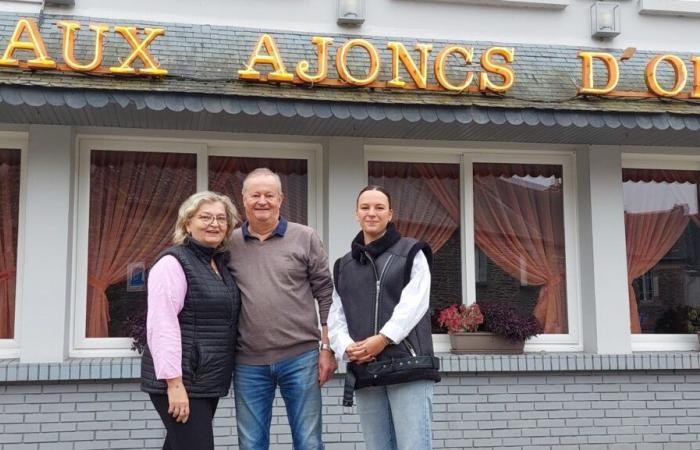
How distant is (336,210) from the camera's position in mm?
5820

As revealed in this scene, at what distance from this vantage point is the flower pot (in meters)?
5.89

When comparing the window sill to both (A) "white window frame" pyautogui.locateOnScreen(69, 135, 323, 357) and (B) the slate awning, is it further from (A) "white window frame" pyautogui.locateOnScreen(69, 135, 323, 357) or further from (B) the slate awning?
(A) "white window frame" pyautogui.locateOnScreen(69, 135, 323, 357)

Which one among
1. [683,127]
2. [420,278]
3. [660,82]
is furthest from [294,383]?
[660,82]

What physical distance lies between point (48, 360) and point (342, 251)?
7.84 ft

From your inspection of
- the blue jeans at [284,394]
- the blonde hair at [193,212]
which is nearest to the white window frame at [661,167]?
the blue jeans at [284,394]

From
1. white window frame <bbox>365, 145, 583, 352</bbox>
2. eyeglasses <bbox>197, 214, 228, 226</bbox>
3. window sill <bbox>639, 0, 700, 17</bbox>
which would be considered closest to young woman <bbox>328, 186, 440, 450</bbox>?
eyeglasses <bbox>197, 214, 228, 226</bbox>

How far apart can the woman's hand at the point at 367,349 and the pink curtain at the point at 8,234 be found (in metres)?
3.53

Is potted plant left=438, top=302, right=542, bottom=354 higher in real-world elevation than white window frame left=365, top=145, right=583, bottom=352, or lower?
lower

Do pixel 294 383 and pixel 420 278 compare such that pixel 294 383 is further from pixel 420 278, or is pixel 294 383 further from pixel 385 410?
pixel 420 278

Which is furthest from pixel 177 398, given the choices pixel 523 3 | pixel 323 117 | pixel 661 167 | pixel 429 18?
pixel 661 167

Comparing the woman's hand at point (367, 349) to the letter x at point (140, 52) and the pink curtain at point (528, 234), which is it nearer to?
the letter x at point (140, 52)

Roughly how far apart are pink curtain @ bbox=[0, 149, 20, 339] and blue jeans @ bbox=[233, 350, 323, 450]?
3.06 metres

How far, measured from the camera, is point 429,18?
255 inches

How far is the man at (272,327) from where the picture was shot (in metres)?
3.38
